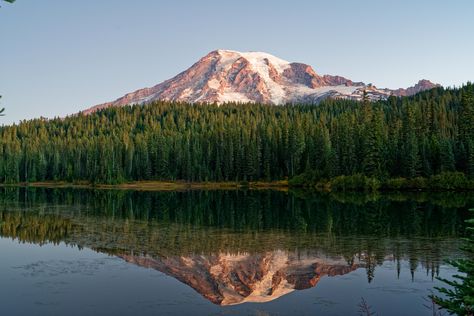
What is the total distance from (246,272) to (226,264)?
2276 mm

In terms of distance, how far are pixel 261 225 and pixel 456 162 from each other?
74.9 m

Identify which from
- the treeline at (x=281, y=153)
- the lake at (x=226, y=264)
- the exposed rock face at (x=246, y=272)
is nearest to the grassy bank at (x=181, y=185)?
the treeline at (x=281, y=153)

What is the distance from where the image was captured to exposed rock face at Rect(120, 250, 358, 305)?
78.8ft

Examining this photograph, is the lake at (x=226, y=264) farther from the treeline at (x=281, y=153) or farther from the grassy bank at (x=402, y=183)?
the treeline at (x=281, y=153)

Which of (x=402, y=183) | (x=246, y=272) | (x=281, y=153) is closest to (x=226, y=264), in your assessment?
(x=246, y=272)

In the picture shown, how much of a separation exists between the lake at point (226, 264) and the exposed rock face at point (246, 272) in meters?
0.06

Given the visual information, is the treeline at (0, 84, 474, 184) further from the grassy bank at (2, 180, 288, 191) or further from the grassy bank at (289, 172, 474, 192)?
the grassy bank at (2, 180, 288, 191)

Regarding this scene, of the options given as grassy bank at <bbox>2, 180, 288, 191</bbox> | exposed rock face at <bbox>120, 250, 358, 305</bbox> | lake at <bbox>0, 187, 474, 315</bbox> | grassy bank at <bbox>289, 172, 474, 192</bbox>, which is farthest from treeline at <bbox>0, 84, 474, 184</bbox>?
exposed rock face at <bbox>120, 250, 358, 305</bbox>

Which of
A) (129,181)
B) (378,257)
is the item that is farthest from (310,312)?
(129,181)

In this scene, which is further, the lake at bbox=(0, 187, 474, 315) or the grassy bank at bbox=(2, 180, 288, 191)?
the grassy bank at bbox=(2, 180, 288, 191)

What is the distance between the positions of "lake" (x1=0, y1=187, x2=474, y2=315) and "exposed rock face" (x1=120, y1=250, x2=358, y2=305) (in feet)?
0.21

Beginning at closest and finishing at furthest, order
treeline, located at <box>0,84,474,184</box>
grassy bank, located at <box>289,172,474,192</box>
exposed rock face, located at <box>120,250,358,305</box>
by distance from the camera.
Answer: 1. exposed rock face, located at <box>120,250,358,305</box>
2. grassy bank, located at <box>289,172,474,192</box>
3. treeline, located at <box>0,84,474,184</box>

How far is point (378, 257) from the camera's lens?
31938mm

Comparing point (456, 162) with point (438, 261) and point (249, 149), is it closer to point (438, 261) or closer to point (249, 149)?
point (249, 149)
